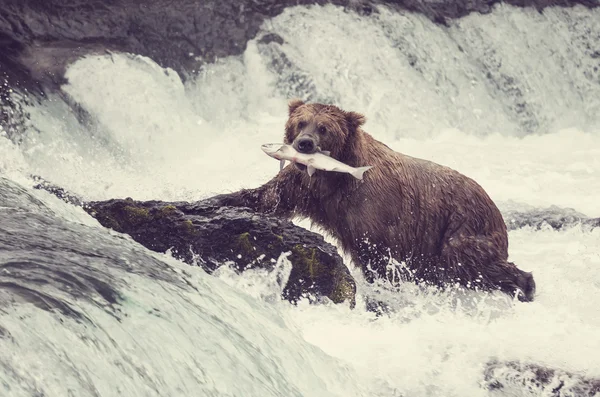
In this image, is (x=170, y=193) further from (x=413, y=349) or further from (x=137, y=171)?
(x=413, y=349)

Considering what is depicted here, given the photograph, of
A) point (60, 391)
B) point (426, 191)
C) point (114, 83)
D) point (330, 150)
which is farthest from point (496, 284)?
point (114, 83)

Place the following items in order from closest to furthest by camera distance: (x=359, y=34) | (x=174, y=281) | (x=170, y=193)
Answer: (x=174, y=281) → (x=170, y=193) → (x=359, y=34)

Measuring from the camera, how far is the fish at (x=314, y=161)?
550 centimetres

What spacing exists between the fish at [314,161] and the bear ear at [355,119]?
0.25 meters

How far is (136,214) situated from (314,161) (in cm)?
89

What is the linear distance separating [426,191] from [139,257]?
74.0 inches

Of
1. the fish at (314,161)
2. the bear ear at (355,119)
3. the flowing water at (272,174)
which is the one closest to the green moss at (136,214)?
the flowing water at (272,174)

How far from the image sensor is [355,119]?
5.73 m

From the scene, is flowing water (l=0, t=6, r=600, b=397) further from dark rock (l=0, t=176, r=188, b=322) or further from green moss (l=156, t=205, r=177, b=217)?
green moss (l=156, t=205, r=177, b=217)

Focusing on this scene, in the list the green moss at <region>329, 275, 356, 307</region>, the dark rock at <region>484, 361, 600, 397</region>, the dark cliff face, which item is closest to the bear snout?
the green moss at <region>329, 275, 356, 307</region>

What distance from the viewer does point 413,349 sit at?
486 centimetres

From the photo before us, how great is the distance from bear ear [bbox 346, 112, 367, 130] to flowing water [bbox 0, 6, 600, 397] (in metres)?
0.85

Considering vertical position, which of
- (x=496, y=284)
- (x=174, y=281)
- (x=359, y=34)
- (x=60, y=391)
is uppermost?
(x=359, y=34)

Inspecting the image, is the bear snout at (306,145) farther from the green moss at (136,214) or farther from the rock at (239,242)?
the green moss at (136,214)
